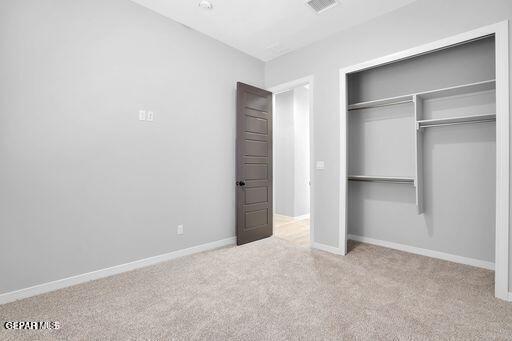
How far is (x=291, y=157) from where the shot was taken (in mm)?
5586

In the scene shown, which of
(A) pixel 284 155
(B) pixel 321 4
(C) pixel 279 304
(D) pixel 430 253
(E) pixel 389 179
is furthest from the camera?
(A) pixel 284 155

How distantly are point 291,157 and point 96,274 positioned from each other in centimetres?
411

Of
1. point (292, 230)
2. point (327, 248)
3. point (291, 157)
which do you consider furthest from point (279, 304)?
point (291, 157)

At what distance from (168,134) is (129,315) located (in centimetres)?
193

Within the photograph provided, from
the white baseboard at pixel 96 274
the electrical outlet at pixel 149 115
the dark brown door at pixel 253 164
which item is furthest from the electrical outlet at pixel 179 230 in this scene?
the electrical outlet at pixel 149 115

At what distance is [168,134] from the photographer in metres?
3.06

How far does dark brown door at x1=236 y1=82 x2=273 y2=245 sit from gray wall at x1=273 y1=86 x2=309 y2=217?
1519 mm

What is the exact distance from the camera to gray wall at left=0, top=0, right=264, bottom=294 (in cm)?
213

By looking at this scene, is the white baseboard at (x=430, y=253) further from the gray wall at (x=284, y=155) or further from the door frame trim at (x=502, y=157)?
the gray wall at (x=284, y=155)

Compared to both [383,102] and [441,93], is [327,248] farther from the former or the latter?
[441,93]

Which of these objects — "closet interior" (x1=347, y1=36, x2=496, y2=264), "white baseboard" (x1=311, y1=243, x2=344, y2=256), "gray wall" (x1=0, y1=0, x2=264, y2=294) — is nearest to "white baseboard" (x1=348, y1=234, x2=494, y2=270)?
"closet interior" (x1=347, y1=36, x2=496, y2=264)

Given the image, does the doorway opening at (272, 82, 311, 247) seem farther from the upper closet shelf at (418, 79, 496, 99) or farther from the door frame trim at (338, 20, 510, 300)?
the door frame trim at (338, 20, 510, 300)

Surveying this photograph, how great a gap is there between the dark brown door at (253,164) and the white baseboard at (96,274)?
588 mm

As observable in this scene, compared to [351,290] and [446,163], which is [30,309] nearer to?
[351,290]
